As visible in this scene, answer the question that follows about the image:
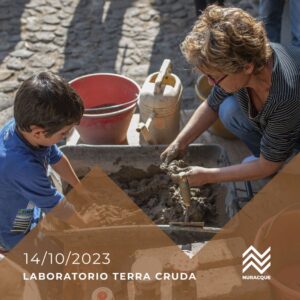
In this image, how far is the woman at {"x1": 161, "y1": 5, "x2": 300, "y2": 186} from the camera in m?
2.05

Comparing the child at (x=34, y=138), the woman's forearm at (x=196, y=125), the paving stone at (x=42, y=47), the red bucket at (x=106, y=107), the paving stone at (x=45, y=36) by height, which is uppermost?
the child at (x=34, y=138)

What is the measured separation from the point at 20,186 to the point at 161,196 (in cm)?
99

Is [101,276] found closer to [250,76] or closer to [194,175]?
[194,175]

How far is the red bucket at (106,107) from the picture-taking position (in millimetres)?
2989

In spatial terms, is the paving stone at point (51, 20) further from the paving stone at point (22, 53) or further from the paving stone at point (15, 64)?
the paving stone at point (15, 64)

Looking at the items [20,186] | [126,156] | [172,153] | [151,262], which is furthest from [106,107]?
[151,262]

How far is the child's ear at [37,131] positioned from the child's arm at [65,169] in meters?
0.43

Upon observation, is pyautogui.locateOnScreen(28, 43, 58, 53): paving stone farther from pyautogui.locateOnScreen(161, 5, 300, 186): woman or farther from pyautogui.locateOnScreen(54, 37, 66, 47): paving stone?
pyautogui.locateOnScreen(161, 5, 300, 186): woman

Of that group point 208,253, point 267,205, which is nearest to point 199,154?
point 267,205

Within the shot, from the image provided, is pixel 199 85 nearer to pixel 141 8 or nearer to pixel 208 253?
pixel 208 253

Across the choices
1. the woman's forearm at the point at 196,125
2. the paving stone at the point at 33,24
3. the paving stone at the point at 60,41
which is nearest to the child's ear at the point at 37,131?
the woman's forearm at the point at 196,125

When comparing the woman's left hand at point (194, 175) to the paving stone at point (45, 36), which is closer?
the woman's left hand at point (194, 175)

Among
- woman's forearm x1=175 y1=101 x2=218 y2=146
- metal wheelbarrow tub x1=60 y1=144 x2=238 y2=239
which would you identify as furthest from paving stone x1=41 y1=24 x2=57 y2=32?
woman's forearm x1=175 y1=101 x2=218 y2=146

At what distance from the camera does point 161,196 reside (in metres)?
2.89
